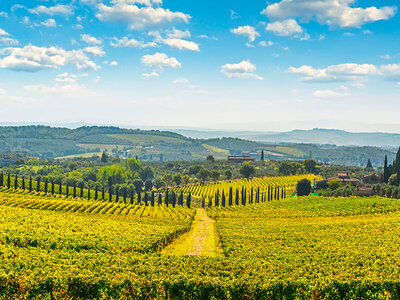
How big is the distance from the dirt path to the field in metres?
0.83

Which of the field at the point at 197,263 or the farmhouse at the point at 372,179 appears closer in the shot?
the field at the point at 197,263

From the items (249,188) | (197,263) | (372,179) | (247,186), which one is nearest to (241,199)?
(249,188)

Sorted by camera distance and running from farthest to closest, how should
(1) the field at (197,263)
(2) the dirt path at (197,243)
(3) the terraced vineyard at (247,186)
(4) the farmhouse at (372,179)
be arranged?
(4) the farmhouse at (372,179) < (3) the terraced vineyard at (247,186) < (2) the dirt path at (197,243) < (1) the field at (197,263)

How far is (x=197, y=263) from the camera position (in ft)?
109

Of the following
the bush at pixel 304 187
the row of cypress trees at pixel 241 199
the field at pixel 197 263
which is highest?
the field at pixel 197 263

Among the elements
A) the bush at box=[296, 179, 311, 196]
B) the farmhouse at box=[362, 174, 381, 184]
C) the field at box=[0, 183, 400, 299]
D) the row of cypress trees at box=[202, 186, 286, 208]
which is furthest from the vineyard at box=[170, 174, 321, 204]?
the field at box=[0, 183, 400, 299]

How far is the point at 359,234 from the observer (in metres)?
52.8

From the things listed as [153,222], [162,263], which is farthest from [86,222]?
[162,263]

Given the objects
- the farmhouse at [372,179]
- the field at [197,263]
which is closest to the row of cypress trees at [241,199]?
the farmhouse at [372,179]

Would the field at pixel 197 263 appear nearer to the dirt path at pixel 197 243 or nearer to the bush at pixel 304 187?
the dirt path at pixel 197 243

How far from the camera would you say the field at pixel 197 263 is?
2458 cm

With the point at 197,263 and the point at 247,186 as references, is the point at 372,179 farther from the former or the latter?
the point at 197,263

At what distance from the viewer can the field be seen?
24578 mm

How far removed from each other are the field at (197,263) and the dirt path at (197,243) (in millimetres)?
827
